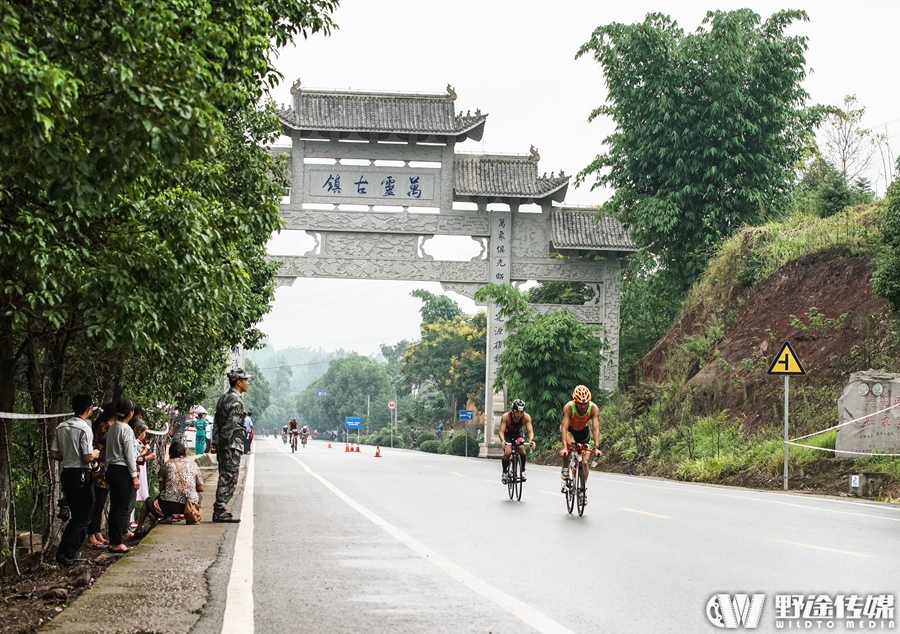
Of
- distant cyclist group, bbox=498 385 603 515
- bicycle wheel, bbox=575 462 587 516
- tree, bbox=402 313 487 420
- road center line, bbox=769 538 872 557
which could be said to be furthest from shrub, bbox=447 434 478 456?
road center line, bbox=769 538 872 557

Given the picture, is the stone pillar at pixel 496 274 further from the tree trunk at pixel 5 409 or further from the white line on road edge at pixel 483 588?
the tree trunk at pixel 5 409

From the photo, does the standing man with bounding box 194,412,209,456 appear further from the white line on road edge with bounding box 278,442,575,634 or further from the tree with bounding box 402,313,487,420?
the tree with bounding box 402,313,487,420

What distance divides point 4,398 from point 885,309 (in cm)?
2076

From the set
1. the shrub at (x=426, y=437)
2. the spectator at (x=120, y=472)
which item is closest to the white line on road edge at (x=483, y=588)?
the spectator at (x=120, y=472)

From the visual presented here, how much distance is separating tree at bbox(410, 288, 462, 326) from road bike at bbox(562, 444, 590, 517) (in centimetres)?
7195

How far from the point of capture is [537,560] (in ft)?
31.3

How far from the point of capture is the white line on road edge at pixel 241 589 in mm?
6469

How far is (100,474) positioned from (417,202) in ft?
101

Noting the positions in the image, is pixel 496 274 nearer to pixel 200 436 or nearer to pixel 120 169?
pixel 200 436

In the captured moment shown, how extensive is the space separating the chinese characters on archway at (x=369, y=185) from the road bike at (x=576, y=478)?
92.6 ft

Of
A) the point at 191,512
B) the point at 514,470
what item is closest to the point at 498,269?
the point at 514,470

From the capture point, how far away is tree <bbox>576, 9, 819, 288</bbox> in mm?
37844

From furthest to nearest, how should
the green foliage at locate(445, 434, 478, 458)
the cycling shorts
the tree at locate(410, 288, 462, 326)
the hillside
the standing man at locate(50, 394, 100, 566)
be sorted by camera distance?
the tree at locate(410, 288, 462, 326) < the green foliage at locate(445, 434, 478, 458) < the hillside < the cycling shorts < the standing man at locate(50, 394, 100, 566)

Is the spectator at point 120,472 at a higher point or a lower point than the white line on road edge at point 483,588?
higher
